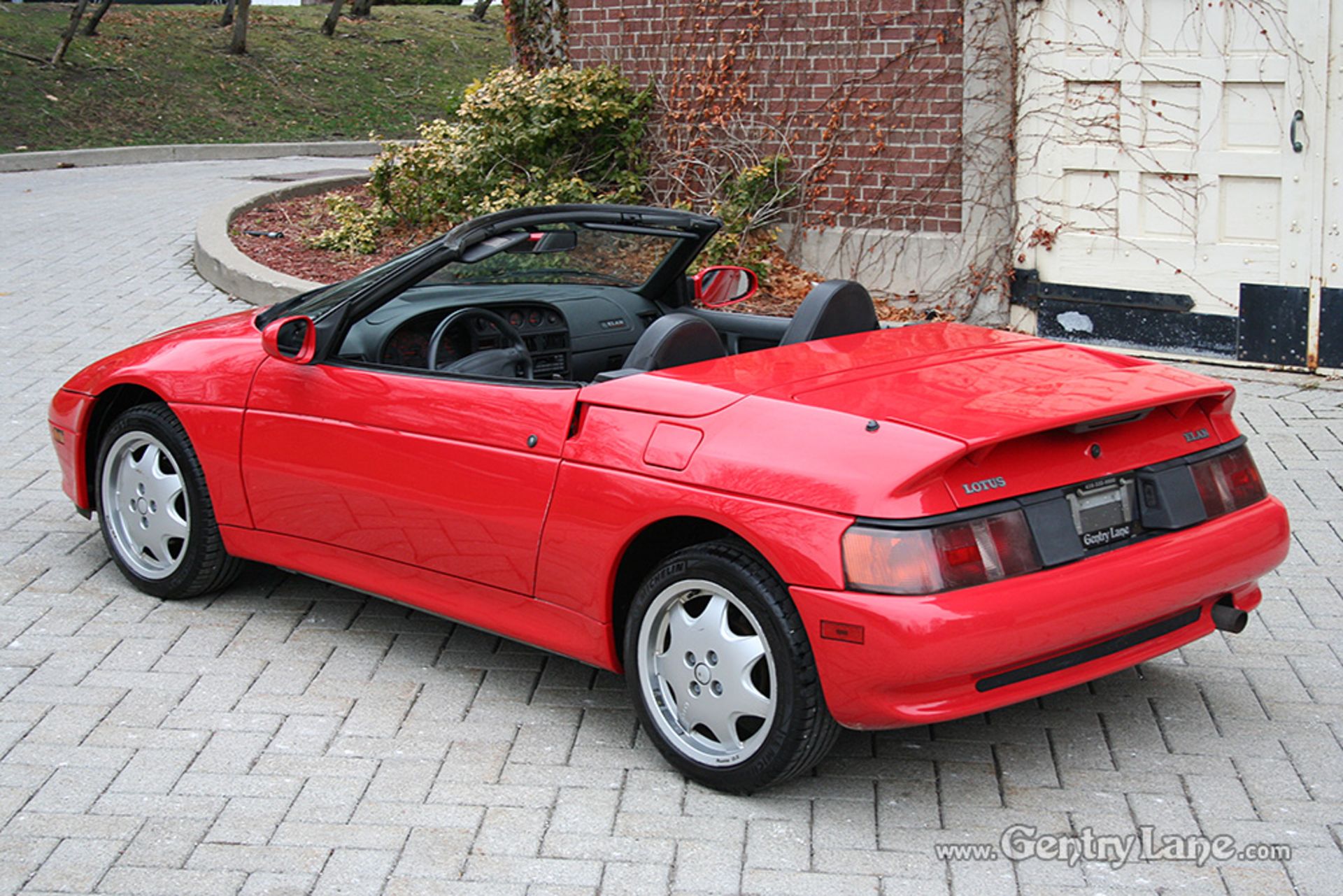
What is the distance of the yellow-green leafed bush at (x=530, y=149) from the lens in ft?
35.8

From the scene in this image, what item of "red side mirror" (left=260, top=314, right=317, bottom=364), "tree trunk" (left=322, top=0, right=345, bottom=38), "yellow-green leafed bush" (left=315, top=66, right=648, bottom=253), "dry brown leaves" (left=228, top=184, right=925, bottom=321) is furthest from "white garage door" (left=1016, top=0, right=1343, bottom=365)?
"tree trunk" (left=322, top=0, right=345, bottom=38)

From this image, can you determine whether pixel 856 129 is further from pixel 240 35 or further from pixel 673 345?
pixel 240 35

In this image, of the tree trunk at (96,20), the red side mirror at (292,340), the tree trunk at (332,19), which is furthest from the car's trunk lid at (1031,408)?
the tree trunk at (332,19)

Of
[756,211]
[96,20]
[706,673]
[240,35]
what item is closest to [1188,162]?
[756,211]

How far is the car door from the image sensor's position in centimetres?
420

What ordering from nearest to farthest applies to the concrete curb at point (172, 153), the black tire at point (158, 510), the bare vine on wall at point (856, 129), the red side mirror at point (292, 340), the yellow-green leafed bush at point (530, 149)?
the red side mirror at point (292, 340), the black tire at point (158, 510), the bare vine on wall at point (856, 129), the yellow-green leafed bush at point (530, 149), the concrete curb at point (172, 153)

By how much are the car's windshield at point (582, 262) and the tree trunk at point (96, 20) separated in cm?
2226

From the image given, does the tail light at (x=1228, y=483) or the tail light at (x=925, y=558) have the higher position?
the tail light at (x=925, y=558)

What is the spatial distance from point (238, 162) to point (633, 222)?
16.6 metres

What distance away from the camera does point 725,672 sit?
377 cm

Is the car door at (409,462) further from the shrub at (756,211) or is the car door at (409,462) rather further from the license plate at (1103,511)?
the shrub at (756,211)

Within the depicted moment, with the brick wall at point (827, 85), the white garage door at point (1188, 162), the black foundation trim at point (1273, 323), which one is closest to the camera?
the white garage door at point (1188, 162)

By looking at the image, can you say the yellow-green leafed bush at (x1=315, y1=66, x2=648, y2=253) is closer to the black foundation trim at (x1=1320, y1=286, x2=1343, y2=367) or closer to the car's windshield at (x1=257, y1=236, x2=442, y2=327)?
the black foundation trim at (x1=1320, y1=286, x2=1343, y2=367)

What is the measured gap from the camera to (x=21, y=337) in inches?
379
